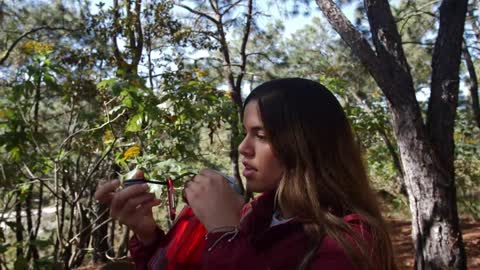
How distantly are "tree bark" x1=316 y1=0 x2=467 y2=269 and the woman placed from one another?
2.80m

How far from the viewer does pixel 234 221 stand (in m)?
0.86

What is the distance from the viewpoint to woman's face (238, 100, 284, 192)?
888mm

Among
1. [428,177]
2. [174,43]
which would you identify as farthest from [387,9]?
[174,43]

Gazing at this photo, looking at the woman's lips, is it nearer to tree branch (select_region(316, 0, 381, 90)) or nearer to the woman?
the woman

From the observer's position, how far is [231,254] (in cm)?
78

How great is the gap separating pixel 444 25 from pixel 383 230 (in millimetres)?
3232

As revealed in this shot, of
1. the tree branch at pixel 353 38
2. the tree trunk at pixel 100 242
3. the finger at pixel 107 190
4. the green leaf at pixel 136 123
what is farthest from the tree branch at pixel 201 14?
the finger at pixel 107 190

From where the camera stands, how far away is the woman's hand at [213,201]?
33.9 inches

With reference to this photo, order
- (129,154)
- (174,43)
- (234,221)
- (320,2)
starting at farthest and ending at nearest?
1. (174,43)
2. (320,2)
3. (129,154)
4. (234,221)

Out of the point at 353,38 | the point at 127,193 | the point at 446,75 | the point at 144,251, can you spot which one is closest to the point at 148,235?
the point at 144,251

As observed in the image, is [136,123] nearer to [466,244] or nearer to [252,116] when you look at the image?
[252,116]

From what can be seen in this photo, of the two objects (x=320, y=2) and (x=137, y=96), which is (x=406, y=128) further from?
(x=137, y=96)

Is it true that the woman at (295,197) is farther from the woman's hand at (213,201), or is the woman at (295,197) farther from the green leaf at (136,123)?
the green leaf at (136,123)

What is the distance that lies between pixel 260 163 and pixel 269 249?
6.6 inches
